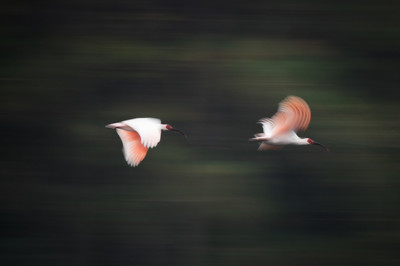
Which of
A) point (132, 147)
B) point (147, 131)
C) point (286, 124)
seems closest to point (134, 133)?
point (132, 147)

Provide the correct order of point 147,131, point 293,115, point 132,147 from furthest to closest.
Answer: point 132,147 < point 293,115 < point 147,131

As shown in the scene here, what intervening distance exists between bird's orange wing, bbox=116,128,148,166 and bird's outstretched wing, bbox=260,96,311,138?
2.23 ft

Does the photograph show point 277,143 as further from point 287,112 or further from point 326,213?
point 326,213

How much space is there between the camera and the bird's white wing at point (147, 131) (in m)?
1.92

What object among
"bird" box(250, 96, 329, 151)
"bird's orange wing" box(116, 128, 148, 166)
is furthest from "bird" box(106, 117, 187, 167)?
"bird" box(250, 96, 329, 151)

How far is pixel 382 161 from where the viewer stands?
2.96 metres

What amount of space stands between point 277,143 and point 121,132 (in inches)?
31.6

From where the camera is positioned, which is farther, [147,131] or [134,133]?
[134,133]

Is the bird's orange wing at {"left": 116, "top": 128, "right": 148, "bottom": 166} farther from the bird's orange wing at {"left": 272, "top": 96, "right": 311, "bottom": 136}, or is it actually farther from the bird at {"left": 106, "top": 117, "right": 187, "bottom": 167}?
the bird's orange wing at {"left": 272, "top": 96, "right": 311, "bottom": 136}

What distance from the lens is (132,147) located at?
2441mm

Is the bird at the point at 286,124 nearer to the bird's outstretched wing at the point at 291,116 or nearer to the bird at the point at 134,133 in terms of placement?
the bird's outstretched wing at the point at 291,116

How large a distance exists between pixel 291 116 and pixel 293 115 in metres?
0.01

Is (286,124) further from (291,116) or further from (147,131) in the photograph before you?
(147,131)

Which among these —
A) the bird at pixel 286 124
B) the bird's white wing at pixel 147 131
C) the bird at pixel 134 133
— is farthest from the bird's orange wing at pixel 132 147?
the bird at pixel 286 124
